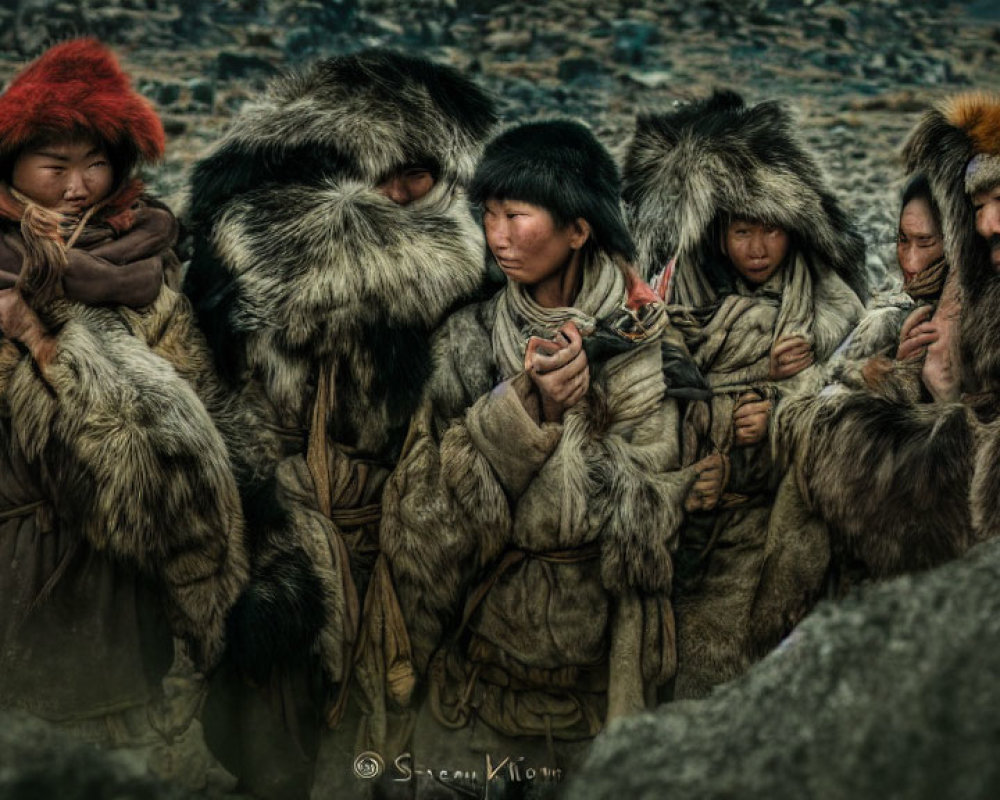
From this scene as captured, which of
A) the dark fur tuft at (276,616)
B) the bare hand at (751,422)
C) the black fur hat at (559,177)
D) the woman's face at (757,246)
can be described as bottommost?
the dark fur tuft at (276,616)

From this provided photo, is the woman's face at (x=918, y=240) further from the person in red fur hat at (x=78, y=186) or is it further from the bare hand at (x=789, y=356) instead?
the person in red fur hat at (x=78, y=186)

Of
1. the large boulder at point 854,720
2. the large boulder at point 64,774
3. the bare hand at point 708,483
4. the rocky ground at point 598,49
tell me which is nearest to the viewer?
the large boulder at point 854,720

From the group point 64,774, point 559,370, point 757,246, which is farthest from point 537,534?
point 64,774

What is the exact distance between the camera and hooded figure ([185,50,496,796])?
5.00 meters

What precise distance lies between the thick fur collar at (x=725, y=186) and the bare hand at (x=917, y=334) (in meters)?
0.26

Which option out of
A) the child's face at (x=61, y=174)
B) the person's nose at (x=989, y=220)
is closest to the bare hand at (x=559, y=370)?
the person's nose at (x=989, y=220)

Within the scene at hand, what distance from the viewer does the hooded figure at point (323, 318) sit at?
5000 mm

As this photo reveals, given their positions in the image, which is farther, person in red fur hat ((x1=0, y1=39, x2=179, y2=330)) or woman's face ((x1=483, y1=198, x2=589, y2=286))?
woman's face ((x1=483, y1=198, x2=589, y2=286))

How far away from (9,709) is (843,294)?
2907mm

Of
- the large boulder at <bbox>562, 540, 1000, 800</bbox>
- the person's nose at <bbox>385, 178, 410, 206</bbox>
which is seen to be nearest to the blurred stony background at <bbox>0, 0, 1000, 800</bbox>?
the person's nose at <bbox>385, 178, 410, 206</bbox>

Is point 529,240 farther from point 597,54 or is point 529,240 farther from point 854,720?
point 854,720

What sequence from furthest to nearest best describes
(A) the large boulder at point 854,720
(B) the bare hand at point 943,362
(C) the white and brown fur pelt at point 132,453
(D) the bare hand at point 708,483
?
(D) the bare hand at point 708,483, (B) the bare hand at point 943,362, (C) the white and brown fur pelt at point 132,453, (A) the large boulder at point 854,720

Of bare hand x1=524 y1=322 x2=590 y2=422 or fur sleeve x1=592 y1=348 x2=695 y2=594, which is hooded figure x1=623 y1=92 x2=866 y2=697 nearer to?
fur sleeve x1=592 y1=348 x2=695 y2=594

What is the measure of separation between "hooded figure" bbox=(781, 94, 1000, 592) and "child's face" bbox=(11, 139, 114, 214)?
2.28 m
